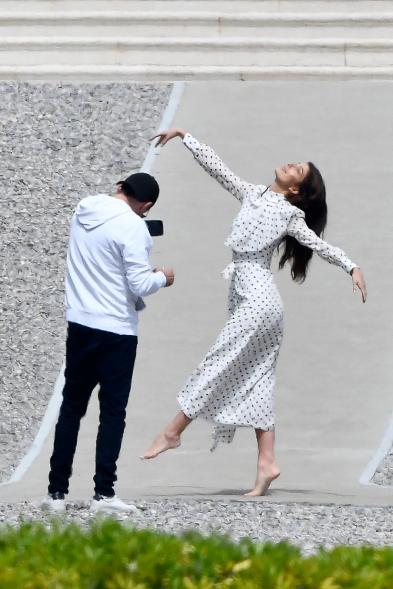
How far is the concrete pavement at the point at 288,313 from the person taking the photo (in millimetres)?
8992

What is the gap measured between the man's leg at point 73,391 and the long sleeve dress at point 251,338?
85 cm

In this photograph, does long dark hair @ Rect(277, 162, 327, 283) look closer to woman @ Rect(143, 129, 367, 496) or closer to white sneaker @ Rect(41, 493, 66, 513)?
woman @ Rect(143, 129, 367, 496)

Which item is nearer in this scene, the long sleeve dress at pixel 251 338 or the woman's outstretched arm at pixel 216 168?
the long sleeve dress at pixel 251 338

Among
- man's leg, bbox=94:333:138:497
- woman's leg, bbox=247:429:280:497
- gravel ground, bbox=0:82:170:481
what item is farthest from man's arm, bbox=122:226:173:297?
gravel ground, bbox=0:82:170:481

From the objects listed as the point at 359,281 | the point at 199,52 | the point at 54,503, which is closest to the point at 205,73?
the point at 199,52

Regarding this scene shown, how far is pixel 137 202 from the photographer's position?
7.11m

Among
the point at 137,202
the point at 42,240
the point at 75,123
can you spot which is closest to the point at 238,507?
the point at 137,202

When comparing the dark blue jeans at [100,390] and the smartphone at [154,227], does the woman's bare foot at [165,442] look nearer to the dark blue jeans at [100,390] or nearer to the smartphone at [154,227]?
the dark blue jeans at [100,390]

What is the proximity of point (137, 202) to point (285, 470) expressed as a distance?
2.51 metres

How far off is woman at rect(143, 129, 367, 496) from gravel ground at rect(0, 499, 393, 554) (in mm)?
576

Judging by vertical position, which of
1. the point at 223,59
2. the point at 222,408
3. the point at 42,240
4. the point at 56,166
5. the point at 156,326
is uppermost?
the point at 223,59

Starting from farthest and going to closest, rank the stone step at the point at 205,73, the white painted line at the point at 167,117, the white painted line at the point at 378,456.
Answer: the stone step at the point at 205,73, the white painted line at the point at 167,117, the white painted line at the point at 378,456

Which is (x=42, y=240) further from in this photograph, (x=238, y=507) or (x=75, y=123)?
(x=238, y=507)

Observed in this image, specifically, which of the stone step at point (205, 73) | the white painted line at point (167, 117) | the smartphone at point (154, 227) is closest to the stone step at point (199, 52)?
the stone step at point (205, 73)
